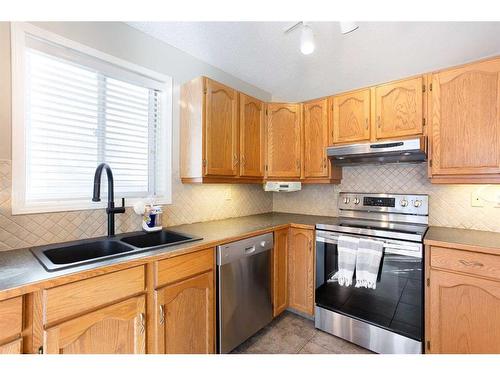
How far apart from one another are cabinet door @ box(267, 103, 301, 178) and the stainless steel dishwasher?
0.78m

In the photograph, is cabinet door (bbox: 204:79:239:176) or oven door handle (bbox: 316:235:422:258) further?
cabinet door (bbox: 204:79:239:176)

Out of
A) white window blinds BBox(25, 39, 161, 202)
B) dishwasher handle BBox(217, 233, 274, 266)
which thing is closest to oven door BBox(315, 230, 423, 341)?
dishwasher handle BBox(217, 233, 274, 266)

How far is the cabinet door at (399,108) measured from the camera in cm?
180

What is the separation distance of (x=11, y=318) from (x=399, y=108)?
2550 mm

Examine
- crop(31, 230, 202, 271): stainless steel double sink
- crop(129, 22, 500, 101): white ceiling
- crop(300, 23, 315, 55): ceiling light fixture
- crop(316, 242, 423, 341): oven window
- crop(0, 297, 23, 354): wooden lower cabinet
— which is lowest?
crop(316, 242, 423, 341): oven window

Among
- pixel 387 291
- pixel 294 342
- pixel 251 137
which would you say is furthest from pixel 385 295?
pixel 251 137

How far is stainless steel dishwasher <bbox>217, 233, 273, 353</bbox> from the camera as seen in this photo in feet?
4.99

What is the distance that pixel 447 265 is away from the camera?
1444 millimetres

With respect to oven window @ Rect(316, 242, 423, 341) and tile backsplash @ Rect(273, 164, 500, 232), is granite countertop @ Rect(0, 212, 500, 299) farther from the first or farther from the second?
oven window @ Rect(316, 242, 423, 341)

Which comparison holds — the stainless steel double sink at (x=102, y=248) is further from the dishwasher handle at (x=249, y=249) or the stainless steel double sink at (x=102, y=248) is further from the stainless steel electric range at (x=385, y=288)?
the stainless steel electric range at (x=385, y=288)

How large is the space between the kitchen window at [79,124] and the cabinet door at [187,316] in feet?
2.57

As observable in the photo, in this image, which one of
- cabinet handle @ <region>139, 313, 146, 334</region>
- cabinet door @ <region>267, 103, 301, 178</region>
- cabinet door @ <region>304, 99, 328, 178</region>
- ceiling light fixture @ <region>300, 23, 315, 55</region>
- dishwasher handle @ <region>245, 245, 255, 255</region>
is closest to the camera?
cabinet handle @ <region>139, 313, 146, 334</region>

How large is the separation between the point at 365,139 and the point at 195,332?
1967 mm

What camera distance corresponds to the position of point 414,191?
207cm
